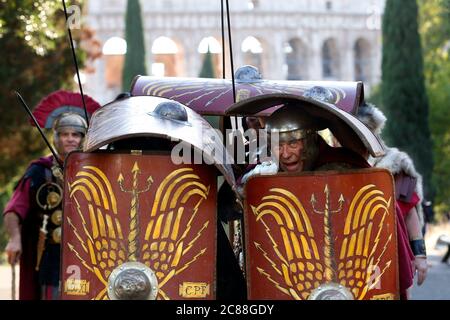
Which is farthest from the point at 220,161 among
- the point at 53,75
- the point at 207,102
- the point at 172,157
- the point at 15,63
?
the point at 53,75

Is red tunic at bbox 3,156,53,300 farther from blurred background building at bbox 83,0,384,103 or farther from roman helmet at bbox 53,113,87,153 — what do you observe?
blurred background building at bbox 83,0,384,103

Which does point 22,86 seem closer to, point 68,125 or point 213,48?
point 68,125

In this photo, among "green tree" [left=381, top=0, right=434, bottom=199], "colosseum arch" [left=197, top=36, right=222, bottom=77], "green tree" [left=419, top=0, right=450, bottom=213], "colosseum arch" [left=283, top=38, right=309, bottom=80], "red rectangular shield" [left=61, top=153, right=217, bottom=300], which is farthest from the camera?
"colosseum arch" [left=283, top=38, right=309, bottom=80]

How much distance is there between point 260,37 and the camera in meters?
75.8

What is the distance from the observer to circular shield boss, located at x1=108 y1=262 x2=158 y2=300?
6.28m

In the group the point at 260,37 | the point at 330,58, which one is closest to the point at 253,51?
the point at 260,37

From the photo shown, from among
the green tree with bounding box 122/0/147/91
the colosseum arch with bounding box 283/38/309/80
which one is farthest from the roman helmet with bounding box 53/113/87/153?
the colosseum arch with bounding box 283/38/309/80

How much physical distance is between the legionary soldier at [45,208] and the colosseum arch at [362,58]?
69.3 meters

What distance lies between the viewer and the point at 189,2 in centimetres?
7550

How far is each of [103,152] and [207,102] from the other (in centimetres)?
183

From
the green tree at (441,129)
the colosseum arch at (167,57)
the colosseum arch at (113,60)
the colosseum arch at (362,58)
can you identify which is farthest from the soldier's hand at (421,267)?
the colosseum arch at (362,58)

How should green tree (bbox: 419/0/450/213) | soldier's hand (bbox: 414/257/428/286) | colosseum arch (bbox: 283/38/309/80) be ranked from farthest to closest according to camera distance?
colosseum arch (bbox: 283/38/309/80) → green tree (bbox: 419/0/450/213) → soldier's hand (bbox: 414/257/428/286)

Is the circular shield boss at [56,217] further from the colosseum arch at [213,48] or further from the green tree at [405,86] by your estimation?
the colosseum arch at [213,48]

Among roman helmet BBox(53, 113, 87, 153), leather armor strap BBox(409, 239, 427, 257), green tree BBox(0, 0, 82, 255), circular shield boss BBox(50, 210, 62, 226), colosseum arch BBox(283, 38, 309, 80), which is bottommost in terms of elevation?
leather armor strap BBox(409, 239, 427, 257)
